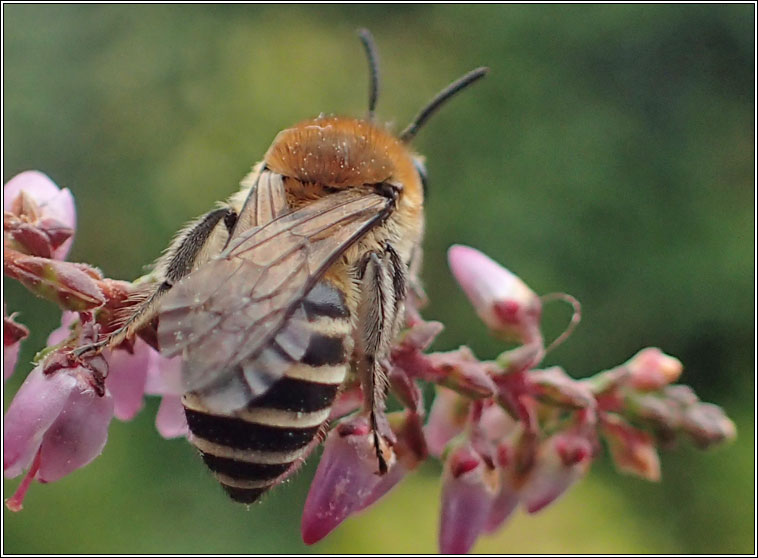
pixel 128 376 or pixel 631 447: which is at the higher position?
pixel 128 376

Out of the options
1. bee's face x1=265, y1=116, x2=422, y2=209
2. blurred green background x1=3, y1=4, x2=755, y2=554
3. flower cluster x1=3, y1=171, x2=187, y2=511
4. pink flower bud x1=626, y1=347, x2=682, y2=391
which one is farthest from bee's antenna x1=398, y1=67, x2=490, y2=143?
blurred green background x1=3, y1=4, x2=755, y2=554

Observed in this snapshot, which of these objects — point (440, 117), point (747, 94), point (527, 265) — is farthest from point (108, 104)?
point (747, 94)

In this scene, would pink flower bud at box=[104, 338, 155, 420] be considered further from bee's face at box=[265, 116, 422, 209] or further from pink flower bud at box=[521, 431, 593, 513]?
pink flower bud at box=[521, 431, 593, 513]

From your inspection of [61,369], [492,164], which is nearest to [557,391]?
[61,369]

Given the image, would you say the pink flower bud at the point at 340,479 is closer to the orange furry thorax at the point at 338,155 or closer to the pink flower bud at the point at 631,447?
the orange furry thorax at the point at 338,155

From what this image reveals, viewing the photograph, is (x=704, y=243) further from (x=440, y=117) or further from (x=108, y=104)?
(x=108, y=104)

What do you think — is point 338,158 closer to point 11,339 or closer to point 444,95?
point 444,95
